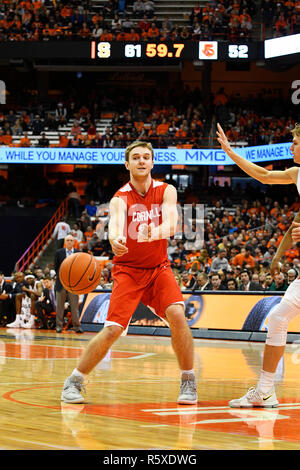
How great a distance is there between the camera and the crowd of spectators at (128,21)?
31703 millimetres

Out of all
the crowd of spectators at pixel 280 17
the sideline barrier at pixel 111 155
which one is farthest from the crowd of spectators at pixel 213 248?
the crowd of spectators at pixel 280 17

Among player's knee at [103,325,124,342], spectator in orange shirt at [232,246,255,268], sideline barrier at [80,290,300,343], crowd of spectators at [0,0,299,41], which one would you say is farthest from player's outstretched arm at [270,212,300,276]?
crowd of spectators at [0,0,299,41]

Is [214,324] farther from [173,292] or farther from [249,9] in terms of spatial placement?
[249,9]

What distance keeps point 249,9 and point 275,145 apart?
8.40 metres

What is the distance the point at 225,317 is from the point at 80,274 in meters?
6.29

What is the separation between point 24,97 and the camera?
3766 centimetres

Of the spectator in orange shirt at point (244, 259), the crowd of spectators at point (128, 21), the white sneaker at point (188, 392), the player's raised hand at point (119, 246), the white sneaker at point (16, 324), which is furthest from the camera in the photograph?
the crowd of spectators at point (128, 21)

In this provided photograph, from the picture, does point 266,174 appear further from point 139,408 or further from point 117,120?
point 117,120

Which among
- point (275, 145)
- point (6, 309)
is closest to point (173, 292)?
point (6, 309)

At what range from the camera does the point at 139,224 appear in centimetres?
615

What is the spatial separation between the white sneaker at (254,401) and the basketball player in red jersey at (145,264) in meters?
0.39

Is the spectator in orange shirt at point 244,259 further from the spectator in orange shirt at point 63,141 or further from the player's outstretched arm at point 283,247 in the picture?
the player's outstretched arm at point 283,247

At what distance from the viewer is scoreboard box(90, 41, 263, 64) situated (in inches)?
1216

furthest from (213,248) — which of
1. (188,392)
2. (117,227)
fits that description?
(117,227)
